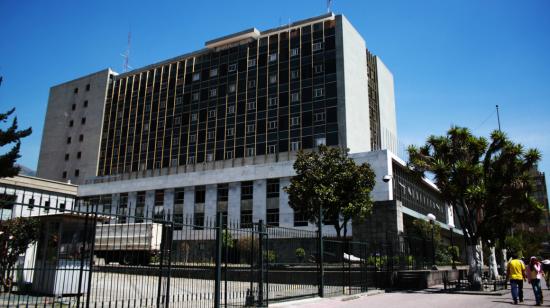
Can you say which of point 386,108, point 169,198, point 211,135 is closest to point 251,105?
point 211,135

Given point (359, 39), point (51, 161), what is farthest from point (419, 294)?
point (51, 161)

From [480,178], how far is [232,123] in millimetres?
35773

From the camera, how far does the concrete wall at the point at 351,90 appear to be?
48.4 meters

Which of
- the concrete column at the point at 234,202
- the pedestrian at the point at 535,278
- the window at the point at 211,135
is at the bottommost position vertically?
the pedestrian at the point at 535,278

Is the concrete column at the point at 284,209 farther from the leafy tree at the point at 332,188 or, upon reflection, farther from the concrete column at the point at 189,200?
the leafy tree at the point at 332,188

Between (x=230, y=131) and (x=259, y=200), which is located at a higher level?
(x=230, y=131)

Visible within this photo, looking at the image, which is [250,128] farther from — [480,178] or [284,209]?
[480,178]

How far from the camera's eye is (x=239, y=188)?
47.9 meters

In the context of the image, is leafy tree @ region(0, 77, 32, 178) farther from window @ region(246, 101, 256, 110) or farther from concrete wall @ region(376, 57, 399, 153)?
concrete wall @ region(376, 57, 399, 153)

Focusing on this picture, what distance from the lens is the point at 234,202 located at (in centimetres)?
4772

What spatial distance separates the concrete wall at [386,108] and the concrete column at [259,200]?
20941 millimetres

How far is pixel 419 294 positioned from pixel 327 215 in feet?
30.5

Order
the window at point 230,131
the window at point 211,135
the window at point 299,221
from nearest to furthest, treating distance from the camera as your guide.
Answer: the window at point 299,221 → the window at point 230,131 → the window at point 211,135

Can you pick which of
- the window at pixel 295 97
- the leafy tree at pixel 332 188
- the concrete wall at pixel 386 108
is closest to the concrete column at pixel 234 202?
the window at pixel 295 97
